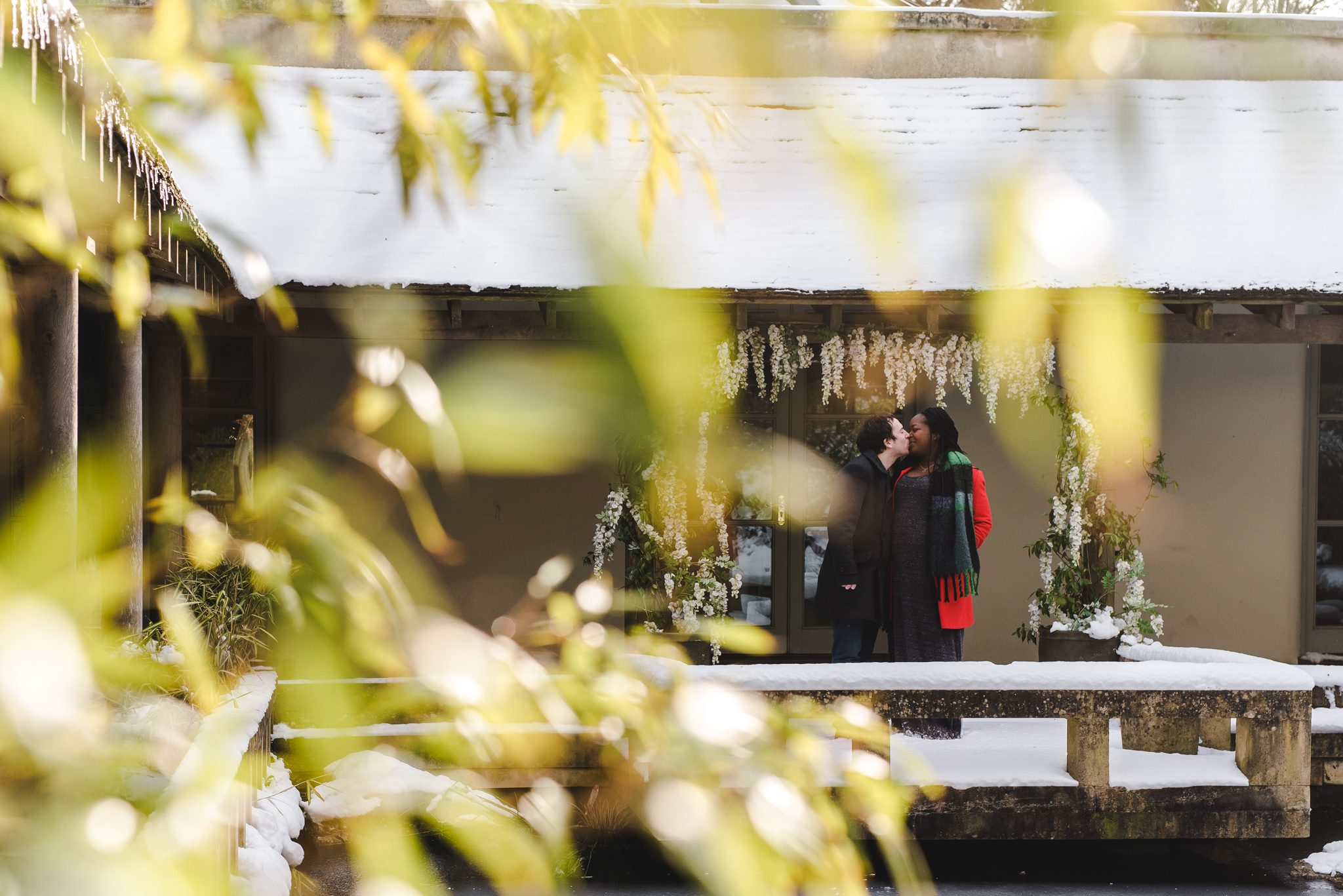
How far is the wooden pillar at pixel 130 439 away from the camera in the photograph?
4293mm

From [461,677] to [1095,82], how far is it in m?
0.76

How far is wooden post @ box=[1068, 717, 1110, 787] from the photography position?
468 centimetres

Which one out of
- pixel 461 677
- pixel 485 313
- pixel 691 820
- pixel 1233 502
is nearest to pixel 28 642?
pixel 461 677

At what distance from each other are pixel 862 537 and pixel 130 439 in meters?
3.29

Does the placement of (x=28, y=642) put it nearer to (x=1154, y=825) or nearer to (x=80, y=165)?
(x=80, y=165)

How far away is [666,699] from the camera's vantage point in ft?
3.16

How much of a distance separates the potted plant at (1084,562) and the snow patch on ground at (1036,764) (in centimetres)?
99

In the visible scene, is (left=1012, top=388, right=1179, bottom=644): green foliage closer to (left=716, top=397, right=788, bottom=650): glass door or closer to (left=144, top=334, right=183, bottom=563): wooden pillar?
(left=716, top=397, right=788, bottom=650): glass door

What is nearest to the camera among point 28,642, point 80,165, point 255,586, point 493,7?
point 28,642

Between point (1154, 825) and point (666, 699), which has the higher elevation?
point (666, 699)

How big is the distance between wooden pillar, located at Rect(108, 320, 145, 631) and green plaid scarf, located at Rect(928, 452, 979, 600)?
133 inches

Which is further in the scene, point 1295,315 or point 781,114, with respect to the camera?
point 1295,315

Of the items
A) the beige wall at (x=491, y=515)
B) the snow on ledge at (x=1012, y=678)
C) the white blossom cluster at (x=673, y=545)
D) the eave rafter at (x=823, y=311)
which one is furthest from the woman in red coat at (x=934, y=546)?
the beige wall at (x=491, y=515)

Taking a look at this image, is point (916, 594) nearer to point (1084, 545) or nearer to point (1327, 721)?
point (1084, 545)
